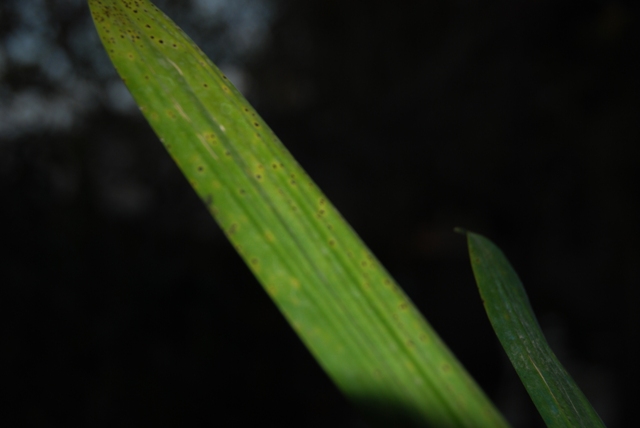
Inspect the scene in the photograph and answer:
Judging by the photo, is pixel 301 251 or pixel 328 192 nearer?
pixel 301 251

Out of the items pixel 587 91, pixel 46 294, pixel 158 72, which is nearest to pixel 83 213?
pixel 46 294

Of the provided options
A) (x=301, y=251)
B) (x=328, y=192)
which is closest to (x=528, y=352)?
(x=301, y=251)

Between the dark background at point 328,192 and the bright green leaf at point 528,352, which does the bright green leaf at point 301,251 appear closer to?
the bright green leaf at point 528,352

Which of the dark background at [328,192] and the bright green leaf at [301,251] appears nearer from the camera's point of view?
the bright green leaf at [301,251]

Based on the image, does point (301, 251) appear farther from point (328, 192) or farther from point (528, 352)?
point (328, 192)

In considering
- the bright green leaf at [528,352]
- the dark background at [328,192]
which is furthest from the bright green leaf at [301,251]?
the dark background at [328,192]

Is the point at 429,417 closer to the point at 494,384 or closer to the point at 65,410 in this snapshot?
the point at 65,410
